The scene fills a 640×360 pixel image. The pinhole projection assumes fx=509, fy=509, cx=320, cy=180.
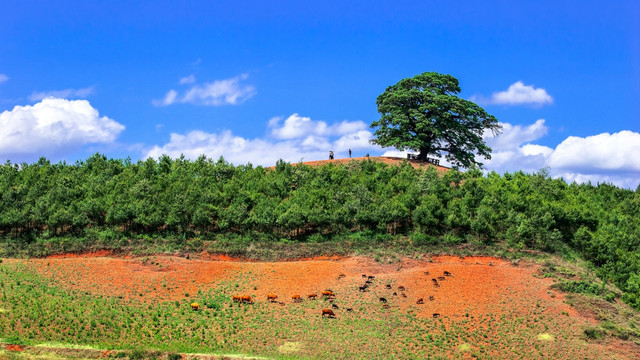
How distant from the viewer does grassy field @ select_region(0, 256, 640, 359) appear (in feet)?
86.6

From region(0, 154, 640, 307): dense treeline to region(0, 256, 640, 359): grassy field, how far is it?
4152 mm

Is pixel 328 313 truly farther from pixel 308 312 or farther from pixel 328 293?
pixel 328 293

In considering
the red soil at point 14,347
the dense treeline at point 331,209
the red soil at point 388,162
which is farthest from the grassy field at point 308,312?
the red soil at point 388,162

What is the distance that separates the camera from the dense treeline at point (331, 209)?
131ft

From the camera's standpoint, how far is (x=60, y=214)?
142 feet

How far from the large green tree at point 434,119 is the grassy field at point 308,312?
2561 cm

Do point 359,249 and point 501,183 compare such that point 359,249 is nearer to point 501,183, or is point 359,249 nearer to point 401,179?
point 401,179

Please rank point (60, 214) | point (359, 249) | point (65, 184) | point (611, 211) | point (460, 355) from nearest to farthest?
point (460, 355), point (359, 249), point (60, 214), point (611, 211), point (65, 184)

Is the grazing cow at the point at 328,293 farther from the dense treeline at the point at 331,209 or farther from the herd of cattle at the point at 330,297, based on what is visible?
the dense treeline at the point at 331,209

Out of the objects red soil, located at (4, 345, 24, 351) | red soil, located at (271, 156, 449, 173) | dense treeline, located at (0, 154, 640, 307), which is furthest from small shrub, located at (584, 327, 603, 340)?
red soil, located at (271, 156, 449, 173)

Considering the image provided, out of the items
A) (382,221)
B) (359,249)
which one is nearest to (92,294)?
(359,249)

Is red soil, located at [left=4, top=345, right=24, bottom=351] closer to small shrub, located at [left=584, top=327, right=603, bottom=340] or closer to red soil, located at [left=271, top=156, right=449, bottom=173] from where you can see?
small shrub, located at [left=584, top=327, right=603, bottom=340]

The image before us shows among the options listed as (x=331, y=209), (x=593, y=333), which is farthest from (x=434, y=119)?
(x=593, y=333)

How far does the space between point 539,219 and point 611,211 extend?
12.6 m
